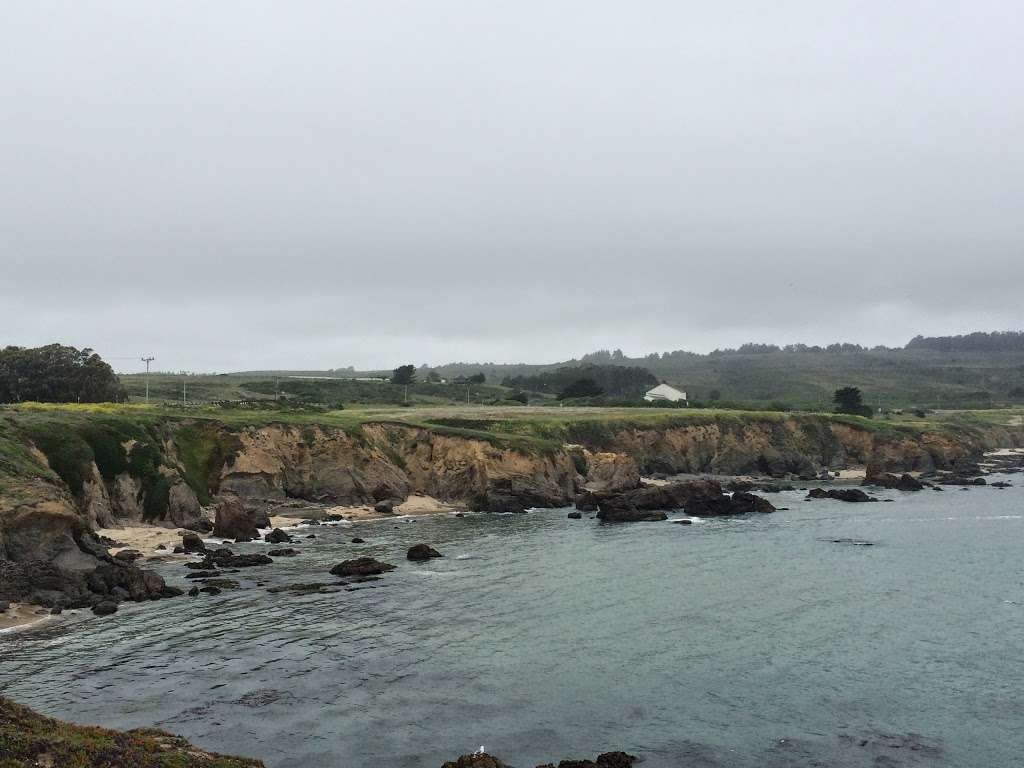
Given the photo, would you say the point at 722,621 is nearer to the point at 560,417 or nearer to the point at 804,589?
the point at 804,589

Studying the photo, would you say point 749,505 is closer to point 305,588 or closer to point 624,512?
point 624,512

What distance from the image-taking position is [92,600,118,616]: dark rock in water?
40531 mm

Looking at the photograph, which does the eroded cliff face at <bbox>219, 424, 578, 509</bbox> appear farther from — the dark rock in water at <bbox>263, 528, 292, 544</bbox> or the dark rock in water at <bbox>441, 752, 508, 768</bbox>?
the dark rock in water at <bbox>441, 752, 508, 768</bbox>

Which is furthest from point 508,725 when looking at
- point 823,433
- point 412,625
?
point 823,433

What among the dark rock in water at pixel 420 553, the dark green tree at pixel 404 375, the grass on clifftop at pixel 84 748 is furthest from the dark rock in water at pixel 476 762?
the dark green tree at pixel 404 375

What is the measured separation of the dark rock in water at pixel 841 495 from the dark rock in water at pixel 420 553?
2178 inches

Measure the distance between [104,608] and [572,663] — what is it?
892 inches

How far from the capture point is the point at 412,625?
3962cm

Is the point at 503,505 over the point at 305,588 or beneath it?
beneath

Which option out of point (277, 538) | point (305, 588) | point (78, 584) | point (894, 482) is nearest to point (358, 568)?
point (305, 588)

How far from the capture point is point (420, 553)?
185ft

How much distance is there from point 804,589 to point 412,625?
2348 centimetres

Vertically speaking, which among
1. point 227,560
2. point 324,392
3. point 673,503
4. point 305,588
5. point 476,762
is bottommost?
point 673,503

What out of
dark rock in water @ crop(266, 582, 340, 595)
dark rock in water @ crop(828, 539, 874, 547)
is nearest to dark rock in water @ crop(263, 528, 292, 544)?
dark rock in water @ crop(266, 582, 340, 595)
